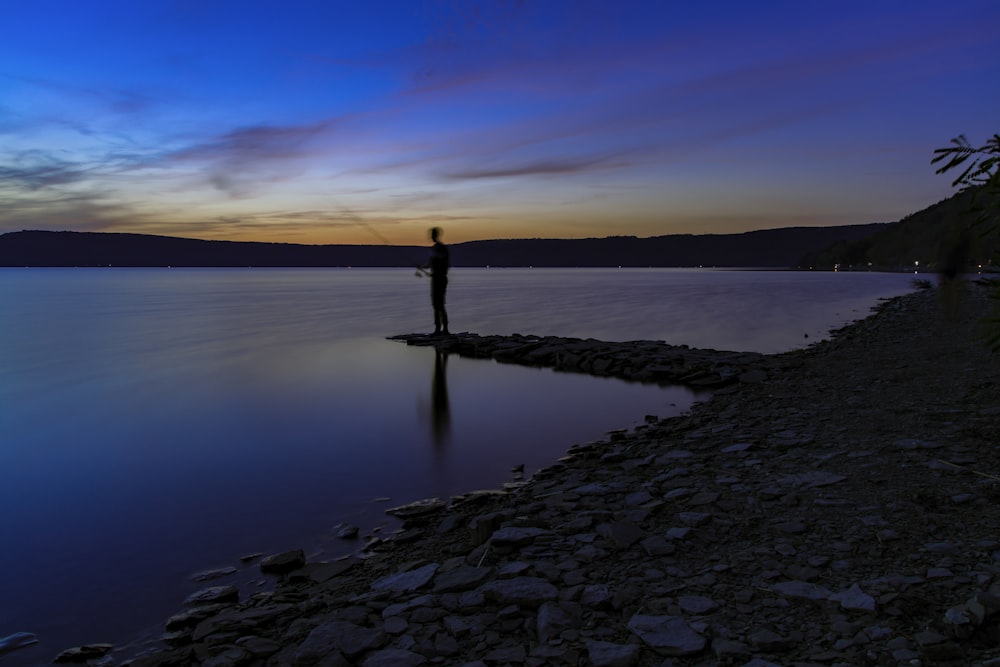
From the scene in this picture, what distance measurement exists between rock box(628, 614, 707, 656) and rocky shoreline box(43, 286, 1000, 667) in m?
0.01

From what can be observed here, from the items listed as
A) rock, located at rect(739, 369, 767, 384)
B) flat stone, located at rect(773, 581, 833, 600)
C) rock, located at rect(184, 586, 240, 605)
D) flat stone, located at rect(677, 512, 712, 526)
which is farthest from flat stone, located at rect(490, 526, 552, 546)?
rock, located at rect(739, 369, 767, 384)

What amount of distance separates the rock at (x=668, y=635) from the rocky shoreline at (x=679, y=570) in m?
0.01

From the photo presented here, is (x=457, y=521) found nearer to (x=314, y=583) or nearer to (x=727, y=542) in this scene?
(x=314, y=583)

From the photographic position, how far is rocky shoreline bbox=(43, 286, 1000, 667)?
3.70 m

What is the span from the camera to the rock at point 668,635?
11.9 feet

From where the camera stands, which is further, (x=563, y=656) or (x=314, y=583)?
(x=314, y=583)

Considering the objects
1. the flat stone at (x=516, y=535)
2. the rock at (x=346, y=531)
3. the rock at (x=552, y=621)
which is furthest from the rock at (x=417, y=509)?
the rock at (x=552, y=621)

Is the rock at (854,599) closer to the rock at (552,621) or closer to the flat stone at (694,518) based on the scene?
the flat stone at (694,518)

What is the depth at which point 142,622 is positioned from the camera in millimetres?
4914

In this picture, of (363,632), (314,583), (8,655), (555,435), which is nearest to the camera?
(363,632)

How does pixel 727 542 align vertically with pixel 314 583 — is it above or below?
above

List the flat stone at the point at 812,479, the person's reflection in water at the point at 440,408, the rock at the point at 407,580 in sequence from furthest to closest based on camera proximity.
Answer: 1. the person's reflection in water at the point at 440,408
2. the flat stone at the point at 812,479
3. the rock at the point at 407,580

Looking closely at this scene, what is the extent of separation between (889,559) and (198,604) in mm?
5478

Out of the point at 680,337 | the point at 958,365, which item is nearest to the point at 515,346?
the point at 680,337
